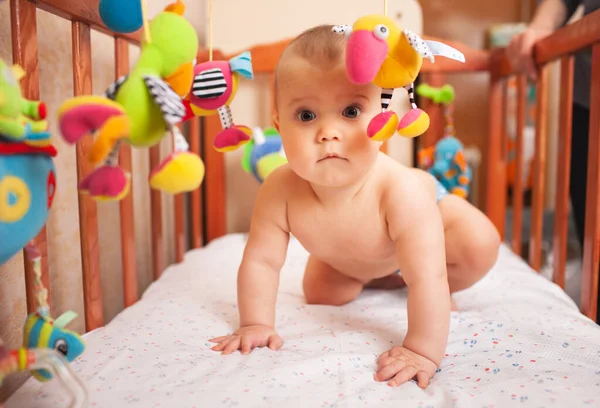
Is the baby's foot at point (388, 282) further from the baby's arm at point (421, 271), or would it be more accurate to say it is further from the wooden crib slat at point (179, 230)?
the wooden crib slat at point (179, 230)

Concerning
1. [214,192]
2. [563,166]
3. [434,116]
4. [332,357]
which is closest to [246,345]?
[332,357]

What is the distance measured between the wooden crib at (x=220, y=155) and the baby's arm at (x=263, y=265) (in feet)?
0.85

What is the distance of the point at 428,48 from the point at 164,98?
317 millimetres

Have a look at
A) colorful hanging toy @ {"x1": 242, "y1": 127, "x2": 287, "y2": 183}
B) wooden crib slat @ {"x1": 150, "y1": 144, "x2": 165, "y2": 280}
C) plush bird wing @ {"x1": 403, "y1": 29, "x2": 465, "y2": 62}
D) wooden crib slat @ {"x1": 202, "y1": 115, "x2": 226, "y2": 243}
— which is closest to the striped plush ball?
plush bird wing @ {"x1": 403, "y1": 29, "x2": 465, "y2": 62}

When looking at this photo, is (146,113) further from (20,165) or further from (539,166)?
(539,166)

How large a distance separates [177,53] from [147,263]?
0.99 meters

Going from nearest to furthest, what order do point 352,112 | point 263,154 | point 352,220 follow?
point 352,112, point 352,220, point 263,154

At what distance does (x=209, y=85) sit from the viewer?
0.59m

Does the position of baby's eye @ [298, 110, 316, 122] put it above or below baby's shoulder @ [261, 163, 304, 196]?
above

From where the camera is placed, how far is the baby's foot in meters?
1.15

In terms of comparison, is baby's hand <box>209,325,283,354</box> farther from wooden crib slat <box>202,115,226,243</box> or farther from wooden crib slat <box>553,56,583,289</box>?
wooden crib slat <box>202,115,226,243</box>

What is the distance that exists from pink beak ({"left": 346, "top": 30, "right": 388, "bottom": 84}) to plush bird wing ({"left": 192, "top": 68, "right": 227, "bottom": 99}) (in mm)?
143

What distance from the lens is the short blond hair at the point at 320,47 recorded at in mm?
702

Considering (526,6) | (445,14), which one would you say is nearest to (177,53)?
(445,14)
